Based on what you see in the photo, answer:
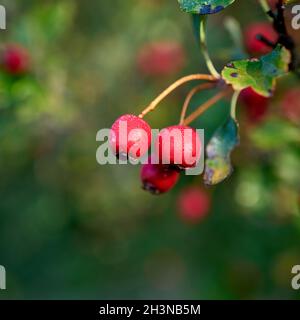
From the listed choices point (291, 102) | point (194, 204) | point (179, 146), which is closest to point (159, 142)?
point (179, 146)

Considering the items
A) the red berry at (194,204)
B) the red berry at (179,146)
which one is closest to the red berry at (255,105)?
the red berry at (194,204)

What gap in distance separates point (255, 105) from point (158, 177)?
0.97 meters

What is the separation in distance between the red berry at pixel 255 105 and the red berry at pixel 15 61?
0.86 m

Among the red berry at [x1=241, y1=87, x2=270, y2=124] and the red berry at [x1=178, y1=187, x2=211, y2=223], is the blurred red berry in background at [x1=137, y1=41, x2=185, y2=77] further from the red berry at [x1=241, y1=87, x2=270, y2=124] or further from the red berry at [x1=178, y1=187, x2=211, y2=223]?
the red berry at [x1=241, y1=87, x2=270, y2=124]

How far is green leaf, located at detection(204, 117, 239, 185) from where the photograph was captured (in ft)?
4.18

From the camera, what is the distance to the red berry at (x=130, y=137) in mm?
1251

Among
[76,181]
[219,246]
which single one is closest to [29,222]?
[76,181]

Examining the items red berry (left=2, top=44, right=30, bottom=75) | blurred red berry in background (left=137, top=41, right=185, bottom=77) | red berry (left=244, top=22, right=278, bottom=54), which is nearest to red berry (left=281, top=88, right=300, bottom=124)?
red berry (left=244, top=22, right=278, bottom=54)

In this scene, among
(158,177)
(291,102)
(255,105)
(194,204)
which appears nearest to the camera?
(158,177)

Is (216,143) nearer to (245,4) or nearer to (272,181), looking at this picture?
(272,181)

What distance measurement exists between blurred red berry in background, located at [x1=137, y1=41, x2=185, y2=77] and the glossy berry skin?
1644 mm

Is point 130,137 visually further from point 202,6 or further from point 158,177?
point 202,6

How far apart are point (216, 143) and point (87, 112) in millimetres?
1746

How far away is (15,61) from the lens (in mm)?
2324
